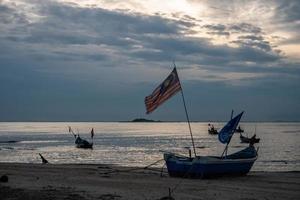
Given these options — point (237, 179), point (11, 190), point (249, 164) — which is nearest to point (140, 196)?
point (11, 190)

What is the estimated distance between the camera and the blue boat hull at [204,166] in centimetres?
2517

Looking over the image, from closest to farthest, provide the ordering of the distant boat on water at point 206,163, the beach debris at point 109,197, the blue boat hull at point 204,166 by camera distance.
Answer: the beach debris at point 109,197, the distant boat on water at point 206,163, the blue boat hull at point 204,166

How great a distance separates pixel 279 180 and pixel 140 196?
10.7m

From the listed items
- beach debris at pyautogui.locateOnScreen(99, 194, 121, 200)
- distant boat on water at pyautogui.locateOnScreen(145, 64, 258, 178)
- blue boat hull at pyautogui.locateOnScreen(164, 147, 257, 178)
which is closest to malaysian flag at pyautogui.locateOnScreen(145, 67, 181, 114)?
distant boat on water at pyautogui.locateOnScreen(145, 64, 258, 178)

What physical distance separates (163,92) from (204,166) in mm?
5274

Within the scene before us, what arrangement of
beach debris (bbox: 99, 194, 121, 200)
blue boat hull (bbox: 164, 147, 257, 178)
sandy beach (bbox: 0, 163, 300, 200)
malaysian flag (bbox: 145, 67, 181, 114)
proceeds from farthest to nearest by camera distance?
blue boat hull (bbox: 164, 147, 257, 178), malaysian flag (bbox: 145, 67, 181, 114), sandy beach (bbox: 0, 163, 300, 200), beach debris (bbox: 99, 194, 121, 200)

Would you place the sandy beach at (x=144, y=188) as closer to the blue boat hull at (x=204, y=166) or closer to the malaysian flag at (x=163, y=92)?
the blue boat hull at (x=204, y=166)

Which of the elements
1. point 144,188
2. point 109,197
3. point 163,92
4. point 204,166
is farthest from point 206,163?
point 109,197

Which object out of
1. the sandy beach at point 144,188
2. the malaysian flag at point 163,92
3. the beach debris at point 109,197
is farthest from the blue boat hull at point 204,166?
the beach debris at point 109,197

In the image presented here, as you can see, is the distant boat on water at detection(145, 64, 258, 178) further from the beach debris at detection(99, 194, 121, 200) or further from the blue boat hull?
the beach debris at detection(99, 194, 121, 200)

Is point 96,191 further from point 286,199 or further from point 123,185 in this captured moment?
point 286,199

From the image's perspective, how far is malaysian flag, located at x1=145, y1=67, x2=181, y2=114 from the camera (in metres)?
22.5

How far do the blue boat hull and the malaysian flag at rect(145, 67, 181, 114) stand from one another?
14.7ft

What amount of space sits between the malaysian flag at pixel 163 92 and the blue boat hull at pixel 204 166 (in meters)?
4.48
